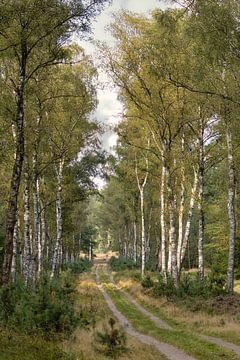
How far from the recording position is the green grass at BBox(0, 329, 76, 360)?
891cm

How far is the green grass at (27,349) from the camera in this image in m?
8.91

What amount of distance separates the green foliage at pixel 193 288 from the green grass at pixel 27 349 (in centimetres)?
1219

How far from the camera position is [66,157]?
27984 millimetres

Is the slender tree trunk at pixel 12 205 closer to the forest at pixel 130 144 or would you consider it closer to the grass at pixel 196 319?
the forest at pixel 130 144

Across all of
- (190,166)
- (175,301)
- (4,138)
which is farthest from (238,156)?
(4,138)

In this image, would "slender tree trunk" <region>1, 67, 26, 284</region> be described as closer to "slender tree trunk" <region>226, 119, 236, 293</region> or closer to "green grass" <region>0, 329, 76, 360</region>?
"green grass" <region>0, 329, 76, 360</region>

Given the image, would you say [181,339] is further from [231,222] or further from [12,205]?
[231,222]

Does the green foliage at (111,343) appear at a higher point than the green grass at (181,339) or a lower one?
higher

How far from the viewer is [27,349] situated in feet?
31.0

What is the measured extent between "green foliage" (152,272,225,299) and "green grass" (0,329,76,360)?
12191mm

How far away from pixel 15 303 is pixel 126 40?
15785 millimetres

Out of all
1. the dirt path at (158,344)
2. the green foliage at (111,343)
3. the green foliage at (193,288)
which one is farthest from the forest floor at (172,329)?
the green foliage at (111,343)

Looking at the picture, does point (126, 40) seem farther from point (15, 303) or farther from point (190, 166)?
point (15, 303)

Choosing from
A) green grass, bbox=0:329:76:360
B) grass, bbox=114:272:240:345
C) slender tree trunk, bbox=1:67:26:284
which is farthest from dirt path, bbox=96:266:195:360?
slender tree trunk, bbox=1:67:26:284
